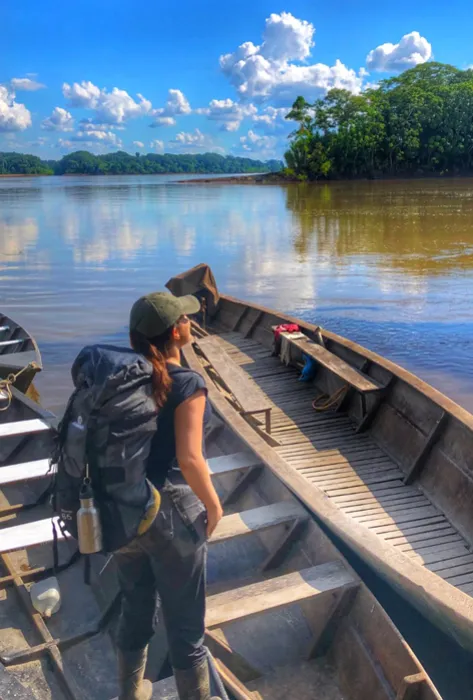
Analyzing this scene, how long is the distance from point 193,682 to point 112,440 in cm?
131

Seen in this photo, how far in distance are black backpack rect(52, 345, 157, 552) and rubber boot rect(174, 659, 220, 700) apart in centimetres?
81

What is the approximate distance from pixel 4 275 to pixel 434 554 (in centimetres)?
2079

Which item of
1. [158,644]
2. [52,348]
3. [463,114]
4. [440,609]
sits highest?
[463,114]

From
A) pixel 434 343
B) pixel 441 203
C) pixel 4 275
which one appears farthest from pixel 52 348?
pixel 441 203

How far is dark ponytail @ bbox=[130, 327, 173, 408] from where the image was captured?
249 cm

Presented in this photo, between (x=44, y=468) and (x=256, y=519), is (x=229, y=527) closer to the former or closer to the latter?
(x=256, y=519)

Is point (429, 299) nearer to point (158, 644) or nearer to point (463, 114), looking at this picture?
point (158, 644)

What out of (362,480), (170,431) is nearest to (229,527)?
(170,431)

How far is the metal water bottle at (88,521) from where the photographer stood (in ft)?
8.10

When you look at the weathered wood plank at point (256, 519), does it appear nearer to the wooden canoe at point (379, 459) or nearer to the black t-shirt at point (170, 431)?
the wooden canoe at point (379, 459)

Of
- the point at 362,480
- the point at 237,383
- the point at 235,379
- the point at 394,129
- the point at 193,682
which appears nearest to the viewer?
the point at 193,682

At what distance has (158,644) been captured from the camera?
3678mm

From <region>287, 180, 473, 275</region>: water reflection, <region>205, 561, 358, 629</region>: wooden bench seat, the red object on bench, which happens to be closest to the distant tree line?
<region>287, 180, 473, 275</region>: water reflection

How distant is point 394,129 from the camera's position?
8188 cm
